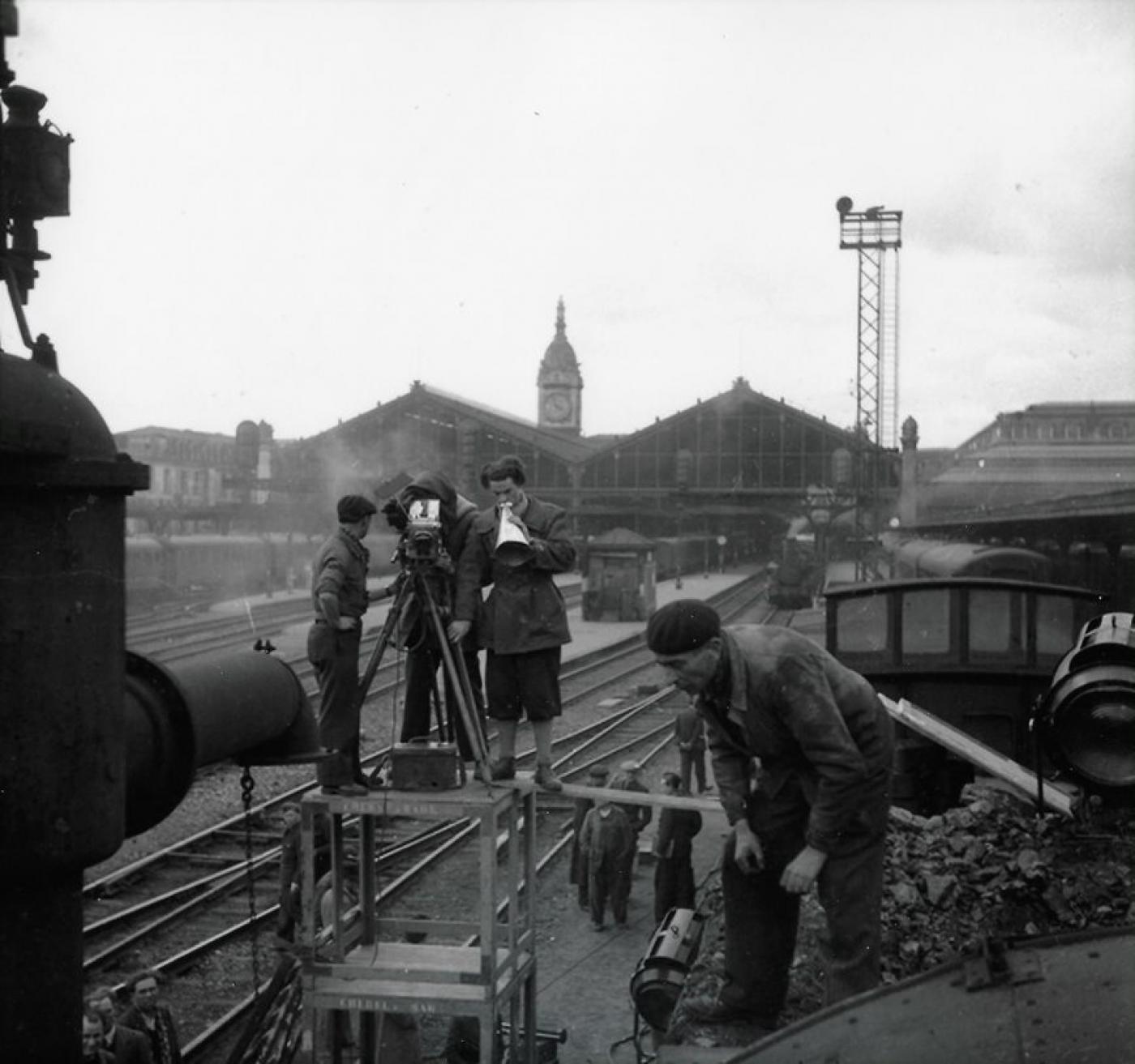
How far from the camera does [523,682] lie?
18.3 feet

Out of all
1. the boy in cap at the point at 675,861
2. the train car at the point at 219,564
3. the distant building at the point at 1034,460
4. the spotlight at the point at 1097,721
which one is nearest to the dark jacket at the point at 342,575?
the boy in cap at the point at 675,861

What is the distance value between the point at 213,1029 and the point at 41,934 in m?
5.07

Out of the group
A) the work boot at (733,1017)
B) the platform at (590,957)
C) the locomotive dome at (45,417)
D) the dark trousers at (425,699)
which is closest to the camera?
the locomotive dome at (45,417)

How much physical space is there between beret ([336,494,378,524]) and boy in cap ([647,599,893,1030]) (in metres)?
2.82

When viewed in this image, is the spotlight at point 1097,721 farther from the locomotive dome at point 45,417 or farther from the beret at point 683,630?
the locomotive dome at point 45,417

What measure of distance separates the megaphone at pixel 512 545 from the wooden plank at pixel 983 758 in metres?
3.47

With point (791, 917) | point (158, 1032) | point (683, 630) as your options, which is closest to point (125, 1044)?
point (158, 1032)

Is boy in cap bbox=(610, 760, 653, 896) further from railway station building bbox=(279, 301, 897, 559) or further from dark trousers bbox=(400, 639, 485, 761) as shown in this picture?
railway station building bbox=(279, 301, 897, 559)

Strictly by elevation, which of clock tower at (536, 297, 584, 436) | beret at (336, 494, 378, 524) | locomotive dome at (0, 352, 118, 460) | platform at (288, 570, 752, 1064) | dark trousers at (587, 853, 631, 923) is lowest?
platform at (288, 570, 752, 1064)

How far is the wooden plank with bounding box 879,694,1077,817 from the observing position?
24.2 feet

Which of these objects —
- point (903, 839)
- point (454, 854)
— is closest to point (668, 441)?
point (454, 854)

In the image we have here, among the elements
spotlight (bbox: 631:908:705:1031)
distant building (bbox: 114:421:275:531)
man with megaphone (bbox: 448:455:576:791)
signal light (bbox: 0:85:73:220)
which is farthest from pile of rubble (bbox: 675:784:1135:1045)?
distant building (bbox: 114:421:275:531)

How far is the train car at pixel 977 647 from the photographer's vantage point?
10.6 m

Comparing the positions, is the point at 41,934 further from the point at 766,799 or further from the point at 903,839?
the point at 903,839
